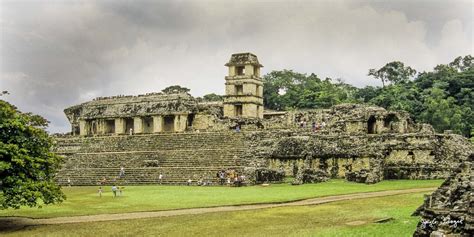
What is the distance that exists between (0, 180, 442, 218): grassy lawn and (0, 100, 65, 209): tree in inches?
73.3

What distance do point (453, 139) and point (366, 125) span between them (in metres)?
6.23

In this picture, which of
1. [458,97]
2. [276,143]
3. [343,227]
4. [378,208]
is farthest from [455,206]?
[458,97]

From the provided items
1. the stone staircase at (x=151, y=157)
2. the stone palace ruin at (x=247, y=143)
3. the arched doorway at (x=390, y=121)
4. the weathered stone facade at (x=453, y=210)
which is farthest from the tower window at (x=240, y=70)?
the weathered stone facade at (x=453, y=210)

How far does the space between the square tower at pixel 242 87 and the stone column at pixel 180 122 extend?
512 cm

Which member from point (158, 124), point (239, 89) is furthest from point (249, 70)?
point (158, 124)

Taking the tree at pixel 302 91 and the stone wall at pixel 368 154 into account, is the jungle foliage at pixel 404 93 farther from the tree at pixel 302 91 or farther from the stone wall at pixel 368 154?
the stone wall at pixel 368 154

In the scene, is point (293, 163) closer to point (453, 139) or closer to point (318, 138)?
point (318, 138)

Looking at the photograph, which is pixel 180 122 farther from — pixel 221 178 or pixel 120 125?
A: pixel 221 178

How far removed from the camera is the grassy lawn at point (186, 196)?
2055 centimetres

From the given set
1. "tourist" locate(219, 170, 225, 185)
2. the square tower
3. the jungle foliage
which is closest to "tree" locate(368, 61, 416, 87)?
the jungle foliage

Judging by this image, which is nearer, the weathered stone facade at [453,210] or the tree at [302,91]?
the weathered stone facade at [453,210]

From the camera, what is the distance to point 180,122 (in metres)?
46.8

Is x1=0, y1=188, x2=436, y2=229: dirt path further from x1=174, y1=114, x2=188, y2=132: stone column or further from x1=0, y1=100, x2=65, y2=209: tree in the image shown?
x1=174, y1=114, x2=188, y2=132: stone column

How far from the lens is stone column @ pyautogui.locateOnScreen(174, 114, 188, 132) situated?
4666 cm
